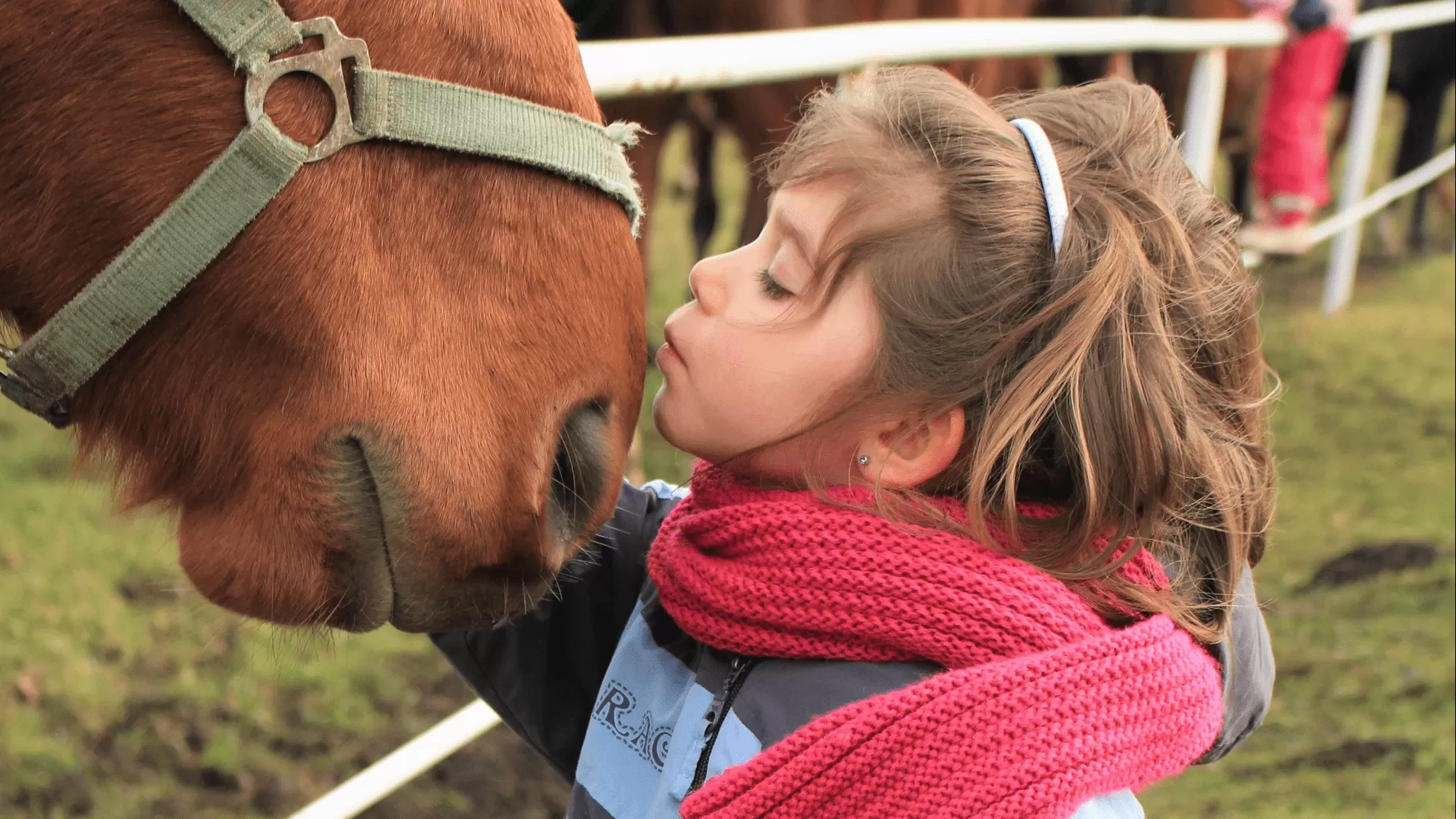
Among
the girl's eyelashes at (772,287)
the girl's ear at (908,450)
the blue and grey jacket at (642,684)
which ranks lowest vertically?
the blue and grey jacket at (642,684)

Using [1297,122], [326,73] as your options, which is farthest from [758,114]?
[326,73]

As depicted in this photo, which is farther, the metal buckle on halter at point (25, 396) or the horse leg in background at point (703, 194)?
the horse leg in background at point (703, 194)

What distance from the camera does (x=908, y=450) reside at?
922 mm

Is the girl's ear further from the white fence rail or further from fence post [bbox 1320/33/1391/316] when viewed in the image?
fence post [bbox 1320/33/1391/316]

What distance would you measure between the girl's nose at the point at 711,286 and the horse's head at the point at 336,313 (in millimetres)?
105

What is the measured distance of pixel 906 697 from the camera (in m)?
0.77

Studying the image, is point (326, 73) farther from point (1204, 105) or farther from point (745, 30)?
point (1204, 105)

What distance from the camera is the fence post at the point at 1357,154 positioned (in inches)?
177

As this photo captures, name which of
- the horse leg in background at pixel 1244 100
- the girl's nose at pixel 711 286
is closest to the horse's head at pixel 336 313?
the girl's nose at pixel 711 286

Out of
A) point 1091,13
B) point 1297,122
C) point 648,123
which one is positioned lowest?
point 1297,122

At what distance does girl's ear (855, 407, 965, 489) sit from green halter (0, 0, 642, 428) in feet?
1.03

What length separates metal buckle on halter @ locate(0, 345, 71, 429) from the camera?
82 centimetres

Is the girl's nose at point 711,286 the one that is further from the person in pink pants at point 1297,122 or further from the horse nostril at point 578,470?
the person in pink pants at point 1297,122

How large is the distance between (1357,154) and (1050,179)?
178 inches
